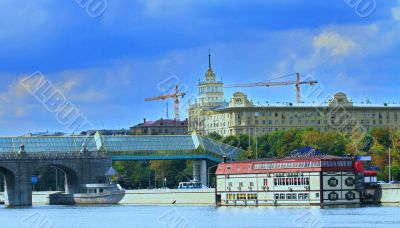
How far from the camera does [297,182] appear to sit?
466ft

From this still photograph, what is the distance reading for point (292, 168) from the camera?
5620 inches

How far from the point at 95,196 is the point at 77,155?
9.19 m

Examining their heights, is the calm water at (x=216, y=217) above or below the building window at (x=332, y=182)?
below

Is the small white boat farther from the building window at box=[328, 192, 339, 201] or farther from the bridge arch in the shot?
the building window at box=[328, 192, 339, 201]

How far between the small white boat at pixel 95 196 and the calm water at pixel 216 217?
1163 inches

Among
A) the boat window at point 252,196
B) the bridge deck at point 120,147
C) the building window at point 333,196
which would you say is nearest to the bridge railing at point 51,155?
the bridge deck at point 120,147

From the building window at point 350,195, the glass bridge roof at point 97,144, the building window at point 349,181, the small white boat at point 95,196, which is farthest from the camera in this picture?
the glass bridge roof at point 97,144

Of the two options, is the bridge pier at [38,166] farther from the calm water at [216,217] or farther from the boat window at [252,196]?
the boat window at [252,196]

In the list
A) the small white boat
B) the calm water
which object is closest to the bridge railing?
the small white boat

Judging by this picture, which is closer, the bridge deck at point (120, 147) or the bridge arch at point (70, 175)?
the bridge arch at point (70, 175)

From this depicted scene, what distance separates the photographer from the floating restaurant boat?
139875 millimetres

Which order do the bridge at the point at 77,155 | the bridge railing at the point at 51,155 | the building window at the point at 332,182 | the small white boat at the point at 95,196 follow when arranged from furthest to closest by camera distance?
1. the bridge railing at the point at 51,155
2. the bridge at the point at 77,155
3. the small white boat at the point at 95,196
4. the building window at the point at 332,182

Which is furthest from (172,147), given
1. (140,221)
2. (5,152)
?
(140,221)

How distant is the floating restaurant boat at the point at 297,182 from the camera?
5507 inches
